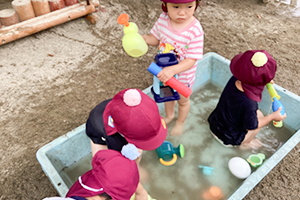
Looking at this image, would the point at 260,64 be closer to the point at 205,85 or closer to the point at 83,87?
the point at 205,85

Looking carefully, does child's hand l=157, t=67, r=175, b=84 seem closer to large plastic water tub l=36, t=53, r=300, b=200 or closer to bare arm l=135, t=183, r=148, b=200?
large plastic water tub l=36, t=53, r=300, b=200

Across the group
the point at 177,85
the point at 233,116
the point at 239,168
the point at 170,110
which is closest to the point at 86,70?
the point at 170,110

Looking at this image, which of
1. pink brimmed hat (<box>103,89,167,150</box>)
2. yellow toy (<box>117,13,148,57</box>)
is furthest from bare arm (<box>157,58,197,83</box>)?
pink brimmed hat (<box>103,89,167,150</box>)

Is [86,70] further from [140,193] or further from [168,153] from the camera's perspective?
[140,193]

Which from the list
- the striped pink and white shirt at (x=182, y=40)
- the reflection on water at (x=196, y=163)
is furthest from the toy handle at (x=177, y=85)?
the reflection on water at (x=196, y=163)

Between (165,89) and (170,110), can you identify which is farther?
(170,110)

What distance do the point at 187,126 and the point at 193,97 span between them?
28 centimetres

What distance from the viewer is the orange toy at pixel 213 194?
124 centimetres

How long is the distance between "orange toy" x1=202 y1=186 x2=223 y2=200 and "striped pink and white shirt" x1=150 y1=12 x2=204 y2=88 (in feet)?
1.96

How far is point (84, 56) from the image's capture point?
215 cm

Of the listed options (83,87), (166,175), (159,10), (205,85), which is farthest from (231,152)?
(159,10)

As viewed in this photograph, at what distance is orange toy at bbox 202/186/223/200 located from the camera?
124 cm

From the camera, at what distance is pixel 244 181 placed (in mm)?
1014

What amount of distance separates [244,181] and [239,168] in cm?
27
